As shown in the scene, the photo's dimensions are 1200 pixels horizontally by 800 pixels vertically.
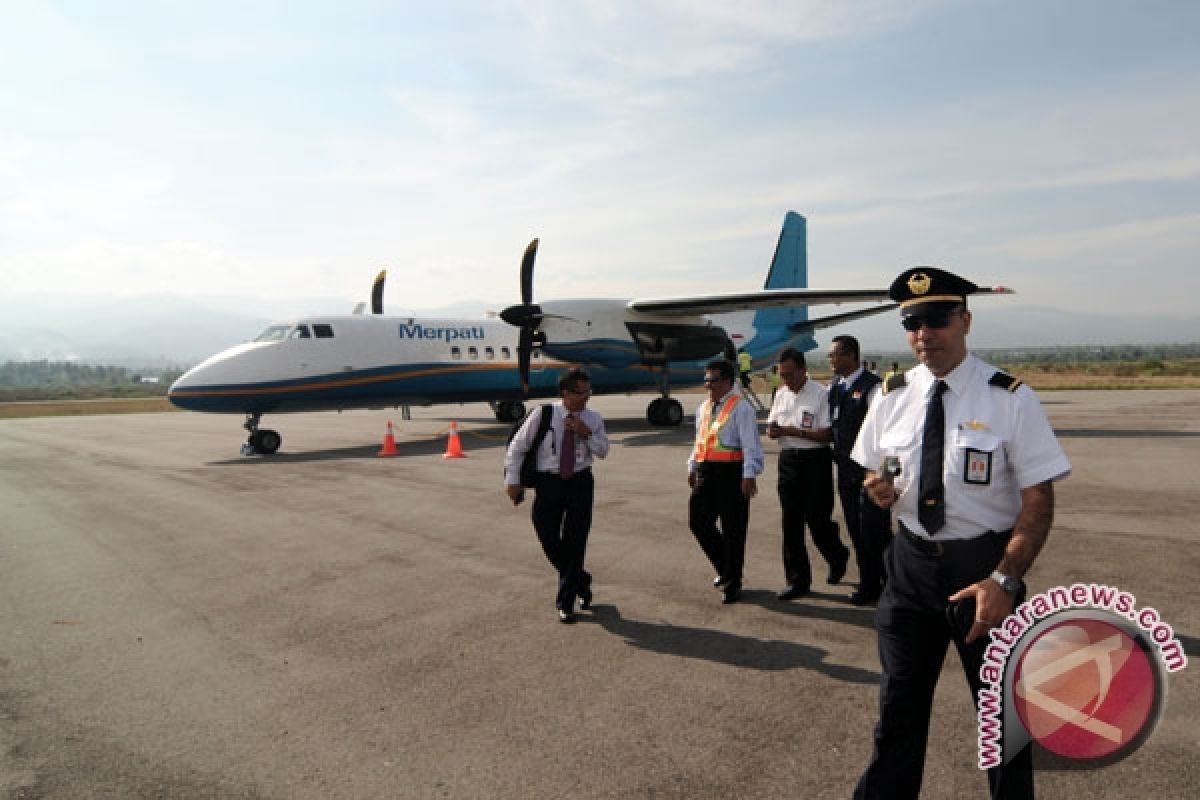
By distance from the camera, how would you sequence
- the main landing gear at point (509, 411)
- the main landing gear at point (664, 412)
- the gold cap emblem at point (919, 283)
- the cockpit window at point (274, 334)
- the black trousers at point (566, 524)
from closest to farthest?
the gold cap emblem at point (919, 283) < the black trousers at point (566, 524) < the cockpit window at point (274, 334) < the main landing gear at point (664, 412) < the main landing gear at point (509, 411)

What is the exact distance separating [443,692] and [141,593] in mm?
3629

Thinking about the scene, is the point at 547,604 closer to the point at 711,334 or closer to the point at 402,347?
the point at 402,347

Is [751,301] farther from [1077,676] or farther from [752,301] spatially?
[1077,676]

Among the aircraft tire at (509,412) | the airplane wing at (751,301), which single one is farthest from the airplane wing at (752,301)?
the aircraft tire at (509,412)

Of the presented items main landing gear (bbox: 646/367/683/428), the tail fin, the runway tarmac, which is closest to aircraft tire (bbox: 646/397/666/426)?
main landing gear (bbox: 646/367/683/428)

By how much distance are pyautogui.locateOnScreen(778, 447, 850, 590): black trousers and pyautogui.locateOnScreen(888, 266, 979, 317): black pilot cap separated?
308cm

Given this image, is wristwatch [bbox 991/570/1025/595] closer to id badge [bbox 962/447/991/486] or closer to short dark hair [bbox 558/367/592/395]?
id badge [bbox 962/447/991/486]

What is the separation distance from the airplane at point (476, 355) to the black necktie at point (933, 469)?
47.6ft

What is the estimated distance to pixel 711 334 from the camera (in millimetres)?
19500

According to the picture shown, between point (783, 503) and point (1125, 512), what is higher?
point (783, 503)

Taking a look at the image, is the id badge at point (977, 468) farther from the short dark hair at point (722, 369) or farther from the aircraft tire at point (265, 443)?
the aircraft tire at point (265, 443)

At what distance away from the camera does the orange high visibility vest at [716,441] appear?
5340 mm

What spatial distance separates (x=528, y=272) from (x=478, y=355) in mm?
2624

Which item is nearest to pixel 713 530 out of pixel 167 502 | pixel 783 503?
pixel 783 503
